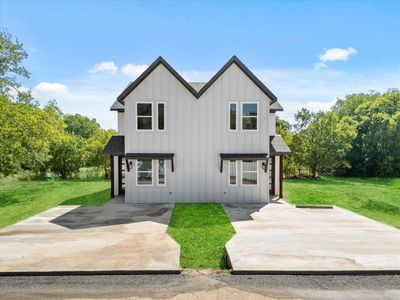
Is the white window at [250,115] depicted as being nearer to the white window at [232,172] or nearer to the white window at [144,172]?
the white window at [232,172]

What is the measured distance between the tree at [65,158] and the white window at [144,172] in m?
17.3

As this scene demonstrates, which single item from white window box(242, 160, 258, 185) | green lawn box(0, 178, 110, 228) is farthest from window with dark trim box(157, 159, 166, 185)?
white window box(242, 160, 258, 185)

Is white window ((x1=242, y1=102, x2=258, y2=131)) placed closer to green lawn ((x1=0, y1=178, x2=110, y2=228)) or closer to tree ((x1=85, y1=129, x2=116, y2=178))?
green lawn ((x1=0, y1=178, x2=110, y2=228))

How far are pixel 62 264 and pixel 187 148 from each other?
9.09 meters

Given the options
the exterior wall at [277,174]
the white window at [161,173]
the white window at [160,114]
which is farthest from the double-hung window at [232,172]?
the white window at [160,114]

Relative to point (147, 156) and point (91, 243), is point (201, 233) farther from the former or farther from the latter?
point (147, 156)

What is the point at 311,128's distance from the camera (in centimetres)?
3064

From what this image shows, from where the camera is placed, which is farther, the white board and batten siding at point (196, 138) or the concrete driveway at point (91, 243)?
the white board and batten siding at point (196, 138)

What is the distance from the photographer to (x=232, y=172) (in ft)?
49.3

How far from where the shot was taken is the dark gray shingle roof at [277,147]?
52.4 feet

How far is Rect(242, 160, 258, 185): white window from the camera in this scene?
15047 mm

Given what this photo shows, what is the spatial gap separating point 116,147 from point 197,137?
5084 millimetres

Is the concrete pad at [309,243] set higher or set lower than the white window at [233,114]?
lower

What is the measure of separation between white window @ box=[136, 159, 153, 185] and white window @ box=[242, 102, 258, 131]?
18.5 feet
